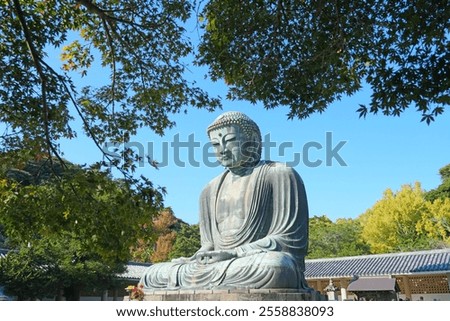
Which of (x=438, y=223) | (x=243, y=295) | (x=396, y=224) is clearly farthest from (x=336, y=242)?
(x=243, y=295)

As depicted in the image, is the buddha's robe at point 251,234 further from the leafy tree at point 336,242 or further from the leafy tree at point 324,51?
the leafy tree at point 336,242

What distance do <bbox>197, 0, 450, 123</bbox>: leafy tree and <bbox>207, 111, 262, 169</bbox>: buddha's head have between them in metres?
0.82

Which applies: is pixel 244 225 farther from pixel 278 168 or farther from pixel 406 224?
pixel 406 224

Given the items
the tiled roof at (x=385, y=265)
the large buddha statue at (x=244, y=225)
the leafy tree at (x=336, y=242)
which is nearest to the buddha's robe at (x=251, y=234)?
the large buddha statue at (x=244, y=225)

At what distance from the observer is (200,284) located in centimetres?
491

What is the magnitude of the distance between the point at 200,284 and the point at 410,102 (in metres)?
3.46

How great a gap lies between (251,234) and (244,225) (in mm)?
170

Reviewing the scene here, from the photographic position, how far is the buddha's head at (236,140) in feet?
20.8

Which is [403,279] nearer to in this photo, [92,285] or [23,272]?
[92,285]

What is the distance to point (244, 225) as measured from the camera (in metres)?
5.82

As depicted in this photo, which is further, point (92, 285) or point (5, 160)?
point (92, 285)

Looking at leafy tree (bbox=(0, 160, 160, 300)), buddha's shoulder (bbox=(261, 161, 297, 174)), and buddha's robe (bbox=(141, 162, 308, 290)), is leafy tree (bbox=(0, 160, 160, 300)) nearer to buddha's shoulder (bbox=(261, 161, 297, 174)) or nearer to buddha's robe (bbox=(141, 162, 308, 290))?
buddha's robe (bbox=(141, 162, 308, 290))
